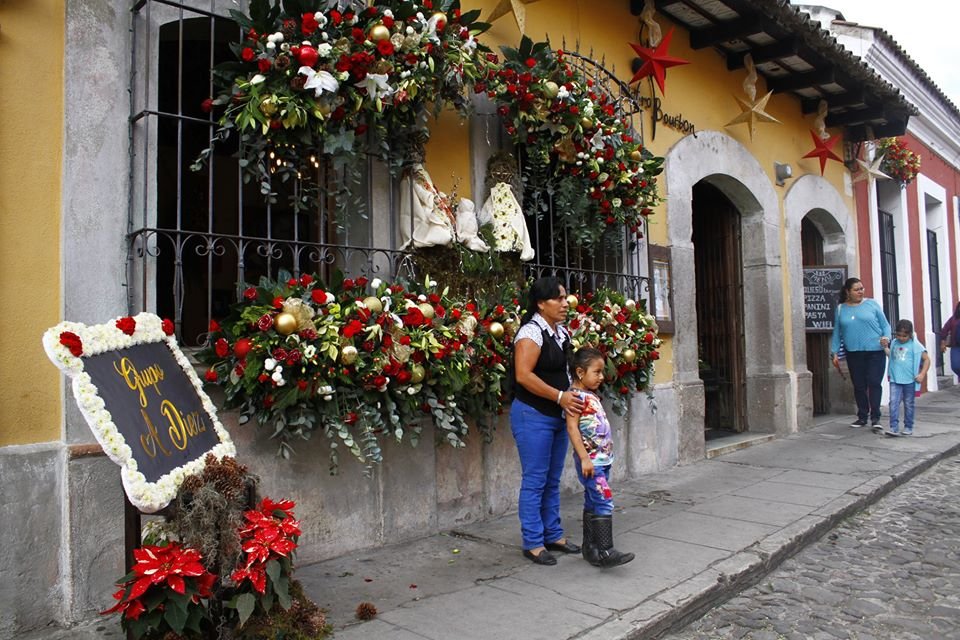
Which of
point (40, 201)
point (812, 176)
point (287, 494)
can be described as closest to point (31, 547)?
point (287, 494)

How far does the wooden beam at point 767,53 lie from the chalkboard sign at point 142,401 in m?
7.49

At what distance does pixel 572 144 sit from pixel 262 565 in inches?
150

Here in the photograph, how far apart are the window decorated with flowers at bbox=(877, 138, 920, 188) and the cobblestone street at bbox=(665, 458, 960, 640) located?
8.39 m

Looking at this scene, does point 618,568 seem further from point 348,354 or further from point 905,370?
point 905,370

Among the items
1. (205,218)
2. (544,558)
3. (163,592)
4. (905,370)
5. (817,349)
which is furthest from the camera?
(817,349)

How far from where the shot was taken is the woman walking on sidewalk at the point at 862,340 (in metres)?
8.73

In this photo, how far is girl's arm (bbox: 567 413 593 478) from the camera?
381cm

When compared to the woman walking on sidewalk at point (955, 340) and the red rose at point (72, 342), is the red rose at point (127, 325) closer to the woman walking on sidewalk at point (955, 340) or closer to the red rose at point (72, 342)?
the red rose at point (72, 342)

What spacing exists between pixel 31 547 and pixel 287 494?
1.26 m

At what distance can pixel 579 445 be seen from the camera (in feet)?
12.7

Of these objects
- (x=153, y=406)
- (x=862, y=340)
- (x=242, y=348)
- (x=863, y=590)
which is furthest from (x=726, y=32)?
(x=153, y=406)

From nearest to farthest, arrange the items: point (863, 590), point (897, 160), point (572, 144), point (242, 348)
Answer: point (242, 348)
point (863, 590)
point (572, 144)
point (897, 160)

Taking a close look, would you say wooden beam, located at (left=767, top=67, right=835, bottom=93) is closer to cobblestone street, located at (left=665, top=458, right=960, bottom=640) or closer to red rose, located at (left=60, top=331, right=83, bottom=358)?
cobblestone street, located at (left=665, top=458, right=960, bottom=640)

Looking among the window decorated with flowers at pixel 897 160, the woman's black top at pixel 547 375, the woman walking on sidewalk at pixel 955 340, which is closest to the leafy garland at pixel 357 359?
the woman's black top at pixel 547 375
